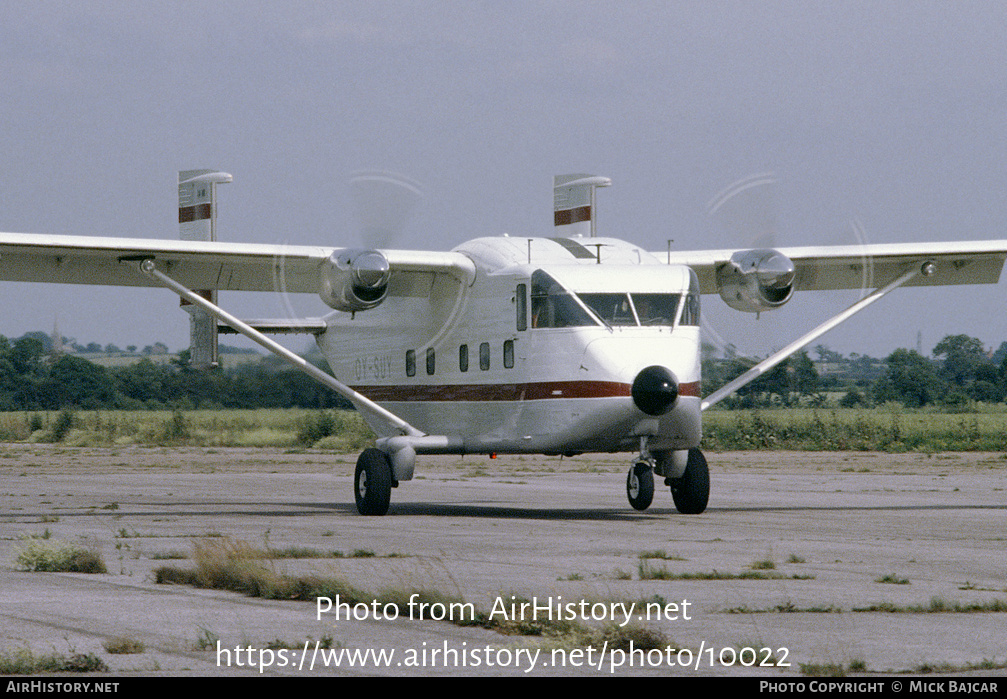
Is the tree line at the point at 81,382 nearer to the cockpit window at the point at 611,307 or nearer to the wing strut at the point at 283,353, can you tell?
the wing strut at the point at 283,353

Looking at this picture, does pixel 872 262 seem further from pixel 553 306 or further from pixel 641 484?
pixel 553 306

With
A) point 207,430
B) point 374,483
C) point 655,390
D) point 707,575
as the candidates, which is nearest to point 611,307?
point 655,390

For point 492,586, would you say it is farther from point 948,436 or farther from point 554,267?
point 948,436

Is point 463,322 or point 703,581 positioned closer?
point 703,581

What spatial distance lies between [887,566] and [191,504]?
14.3m

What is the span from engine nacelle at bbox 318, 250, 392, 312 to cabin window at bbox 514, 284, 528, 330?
2.13 m

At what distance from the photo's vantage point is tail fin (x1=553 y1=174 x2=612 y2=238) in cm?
2855

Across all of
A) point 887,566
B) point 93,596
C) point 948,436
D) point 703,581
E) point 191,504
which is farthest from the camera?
point 948,436

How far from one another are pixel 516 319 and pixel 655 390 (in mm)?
2792

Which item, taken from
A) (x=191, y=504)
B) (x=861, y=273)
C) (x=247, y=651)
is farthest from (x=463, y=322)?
(x=247, y=651)

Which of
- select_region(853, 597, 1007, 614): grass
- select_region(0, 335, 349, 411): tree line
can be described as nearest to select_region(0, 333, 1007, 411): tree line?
select_region(0, 335, 349, 411): tree line

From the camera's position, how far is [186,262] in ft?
75.6

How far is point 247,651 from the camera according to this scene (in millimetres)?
8375

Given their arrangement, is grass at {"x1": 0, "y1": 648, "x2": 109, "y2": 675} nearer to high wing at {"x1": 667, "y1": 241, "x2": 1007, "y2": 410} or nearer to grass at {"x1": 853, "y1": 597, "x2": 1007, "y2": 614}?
grass at {"x1": 853, "y1": 597, "x2": 1007, "y2": 614}
